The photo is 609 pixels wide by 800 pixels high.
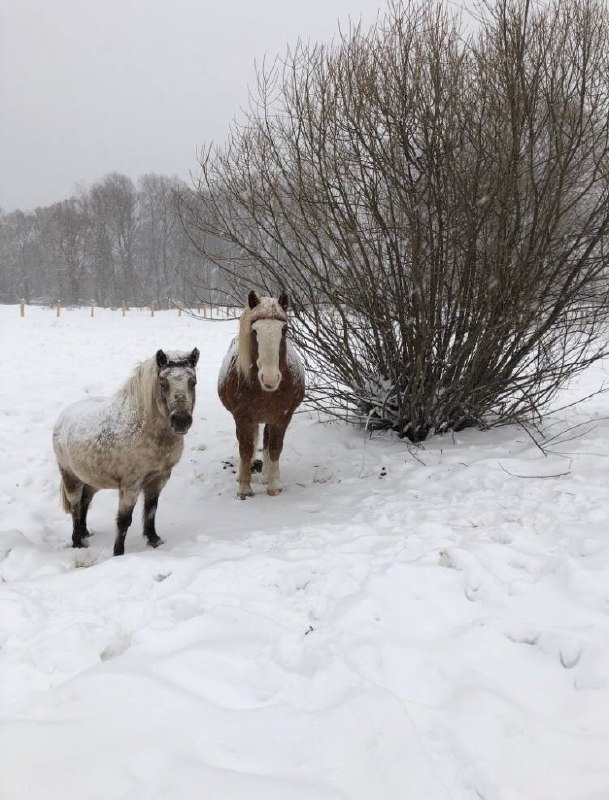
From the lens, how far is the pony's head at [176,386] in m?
3.39

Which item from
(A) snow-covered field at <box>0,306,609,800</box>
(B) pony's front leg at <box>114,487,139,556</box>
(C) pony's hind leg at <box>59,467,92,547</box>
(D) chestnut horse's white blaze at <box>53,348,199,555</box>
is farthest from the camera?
(C) pony's hind leg at <box>59,467,92,547</box>

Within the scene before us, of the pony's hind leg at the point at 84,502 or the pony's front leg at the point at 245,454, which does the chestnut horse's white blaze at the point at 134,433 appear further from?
the pony's front leg at the point at 245,454

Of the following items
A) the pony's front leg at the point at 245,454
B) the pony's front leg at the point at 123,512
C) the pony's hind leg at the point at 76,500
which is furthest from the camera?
the pony's front leg at the point at 245,454

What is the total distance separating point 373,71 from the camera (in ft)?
15.1

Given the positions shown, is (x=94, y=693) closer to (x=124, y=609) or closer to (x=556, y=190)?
(x=124, y=609)

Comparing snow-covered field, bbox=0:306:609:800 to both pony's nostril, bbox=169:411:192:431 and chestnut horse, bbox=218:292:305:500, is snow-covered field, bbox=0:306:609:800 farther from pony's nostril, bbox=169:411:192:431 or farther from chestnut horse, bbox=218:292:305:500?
pony's nostril, bbox=169:411:192:431

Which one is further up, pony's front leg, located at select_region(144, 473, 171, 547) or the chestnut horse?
the chestnut horse

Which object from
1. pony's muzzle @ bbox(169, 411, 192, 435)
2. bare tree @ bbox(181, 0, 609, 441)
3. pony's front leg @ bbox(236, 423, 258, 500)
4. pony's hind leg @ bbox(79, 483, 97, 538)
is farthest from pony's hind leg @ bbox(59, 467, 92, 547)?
bare tree @ bbox(181, 0, 609, 441)

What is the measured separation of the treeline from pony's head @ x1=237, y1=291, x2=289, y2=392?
35924mm

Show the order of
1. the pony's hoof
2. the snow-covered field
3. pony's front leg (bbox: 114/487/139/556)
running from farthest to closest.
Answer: the pony's hoof
pony's front leg (bbox: 114/487/139/556)
the snow-covered field

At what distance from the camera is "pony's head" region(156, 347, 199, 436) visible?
339cm

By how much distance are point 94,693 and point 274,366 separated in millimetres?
2740

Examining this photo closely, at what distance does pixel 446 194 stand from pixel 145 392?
3.51m

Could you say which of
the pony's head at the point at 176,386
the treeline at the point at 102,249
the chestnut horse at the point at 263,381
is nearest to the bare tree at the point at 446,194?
the chestnut horse at the point at 263,381
